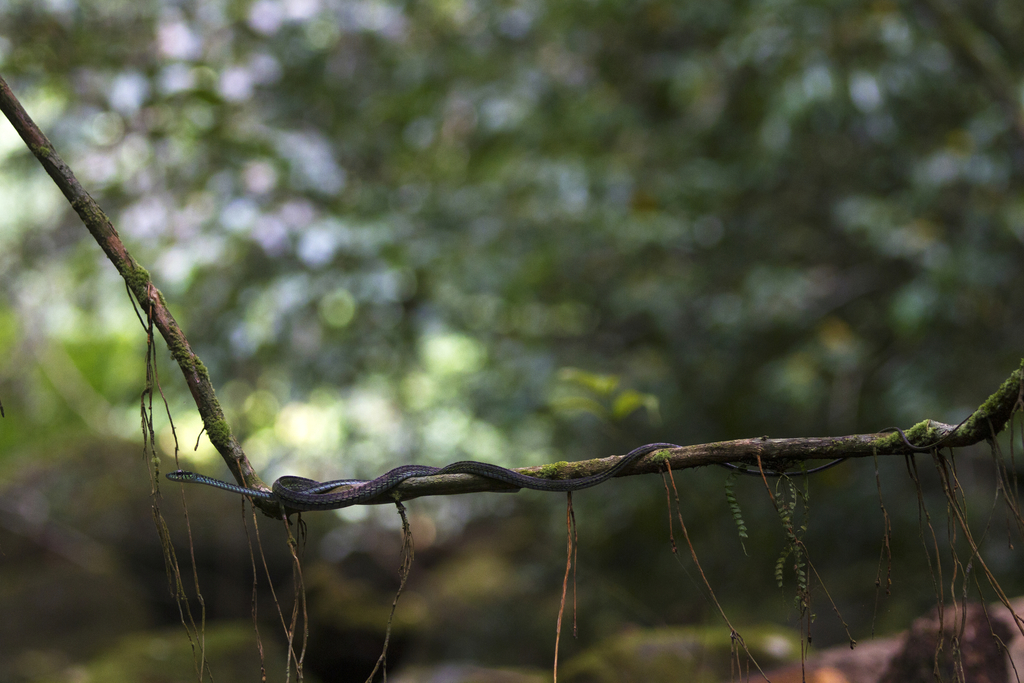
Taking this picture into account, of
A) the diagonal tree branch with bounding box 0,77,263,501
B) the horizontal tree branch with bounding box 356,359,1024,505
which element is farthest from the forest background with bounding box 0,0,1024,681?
the diagonal tree branch with bounding box 0,77,263,501

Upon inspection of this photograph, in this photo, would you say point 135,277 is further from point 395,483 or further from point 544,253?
point 544,253

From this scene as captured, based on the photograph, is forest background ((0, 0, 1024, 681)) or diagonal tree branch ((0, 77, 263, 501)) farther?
forest background ((0, 0, 1024, 681))

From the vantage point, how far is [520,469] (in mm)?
1140

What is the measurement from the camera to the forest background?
11.0 feet

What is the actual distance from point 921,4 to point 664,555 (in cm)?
330

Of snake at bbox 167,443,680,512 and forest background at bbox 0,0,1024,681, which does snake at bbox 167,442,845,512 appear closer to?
snake at bbox 167,443,680,512

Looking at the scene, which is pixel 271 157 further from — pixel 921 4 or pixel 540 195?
pixel 921 4

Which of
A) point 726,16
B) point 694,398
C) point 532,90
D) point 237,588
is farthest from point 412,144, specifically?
point 237,588

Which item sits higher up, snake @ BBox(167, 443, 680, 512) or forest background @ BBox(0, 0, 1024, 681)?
forest background @ BBox(0, 0, 1024, 681)

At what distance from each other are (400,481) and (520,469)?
7.7 inches

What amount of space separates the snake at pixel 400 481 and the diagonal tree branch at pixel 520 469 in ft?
0.05

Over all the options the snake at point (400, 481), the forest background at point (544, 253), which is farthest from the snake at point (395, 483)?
the forest background at point (544, 253)

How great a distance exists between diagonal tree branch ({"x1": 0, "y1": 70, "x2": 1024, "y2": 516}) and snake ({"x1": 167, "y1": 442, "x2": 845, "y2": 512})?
0.05 feet

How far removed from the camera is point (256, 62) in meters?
4.25
